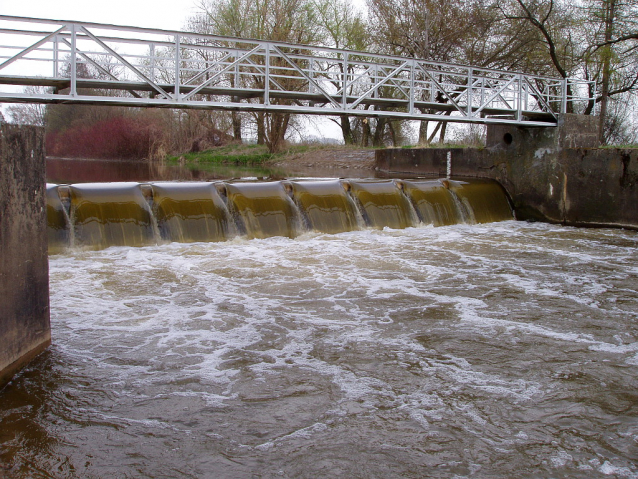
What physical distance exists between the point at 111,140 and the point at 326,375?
120 ft

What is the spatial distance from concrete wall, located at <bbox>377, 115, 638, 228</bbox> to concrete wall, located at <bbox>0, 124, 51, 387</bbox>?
1166 cm

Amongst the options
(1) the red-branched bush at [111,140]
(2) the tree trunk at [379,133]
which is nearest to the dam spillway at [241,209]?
(2) the tree trunk at [379,133]

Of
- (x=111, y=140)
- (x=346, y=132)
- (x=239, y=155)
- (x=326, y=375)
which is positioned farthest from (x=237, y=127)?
(x=326, y=375)

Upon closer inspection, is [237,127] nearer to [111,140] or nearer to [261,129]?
[261,129]

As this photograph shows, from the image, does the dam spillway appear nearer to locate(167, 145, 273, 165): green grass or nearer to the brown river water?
the brown river water

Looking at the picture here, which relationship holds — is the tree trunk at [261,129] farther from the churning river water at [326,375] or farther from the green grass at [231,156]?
the churning river water at [326,375]

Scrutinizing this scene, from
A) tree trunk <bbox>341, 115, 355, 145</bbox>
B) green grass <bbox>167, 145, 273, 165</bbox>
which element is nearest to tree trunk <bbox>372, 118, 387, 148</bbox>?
tree trunk <bbox>341, 115, 355, 145</bbox>

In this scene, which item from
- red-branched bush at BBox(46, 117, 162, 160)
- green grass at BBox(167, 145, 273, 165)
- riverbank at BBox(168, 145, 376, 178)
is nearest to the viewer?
riverbank at BBox(168, 145, 376, 178)

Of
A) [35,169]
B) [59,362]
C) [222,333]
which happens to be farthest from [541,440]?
[35,169]

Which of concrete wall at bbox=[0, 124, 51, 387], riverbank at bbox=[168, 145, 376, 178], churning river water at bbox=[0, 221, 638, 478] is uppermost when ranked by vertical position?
riverbank at bbox=[168, 145, 376, 178]

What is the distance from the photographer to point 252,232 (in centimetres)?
1071

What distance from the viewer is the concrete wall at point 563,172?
505 inches

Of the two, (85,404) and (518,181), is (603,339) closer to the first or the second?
(85,404)

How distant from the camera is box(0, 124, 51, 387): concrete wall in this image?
4.31 m
